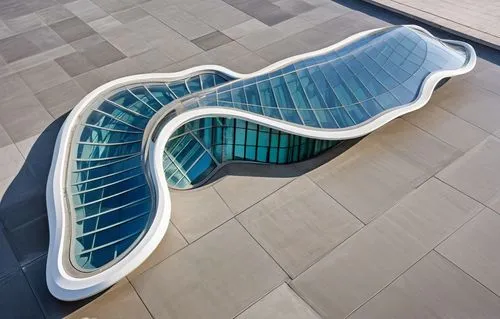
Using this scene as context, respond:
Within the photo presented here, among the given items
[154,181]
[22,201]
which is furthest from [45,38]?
[154,181]

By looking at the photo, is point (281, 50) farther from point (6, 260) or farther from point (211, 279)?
point (6, 260)

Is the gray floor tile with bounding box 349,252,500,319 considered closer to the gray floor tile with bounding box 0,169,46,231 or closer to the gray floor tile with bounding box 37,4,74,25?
the gray floor tile with bounding box 0,169,46,231

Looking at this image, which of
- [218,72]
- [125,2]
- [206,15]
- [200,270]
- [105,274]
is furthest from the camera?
[125,2]

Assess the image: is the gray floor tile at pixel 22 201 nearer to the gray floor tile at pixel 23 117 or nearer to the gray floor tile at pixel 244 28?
the gray floor tile at pixel 23 117

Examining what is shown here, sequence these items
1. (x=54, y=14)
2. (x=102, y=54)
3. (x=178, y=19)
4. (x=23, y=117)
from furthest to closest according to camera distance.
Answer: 1. (x=54, y=14)
2. (x=178, y=19)
3. (x=102, y=54)
4. (x=23, y=117)

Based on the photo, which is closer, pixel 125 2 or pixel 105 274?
pixel 105 274

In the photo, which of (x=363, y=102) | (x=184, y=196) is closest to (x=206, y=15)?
(x=363, y=102)

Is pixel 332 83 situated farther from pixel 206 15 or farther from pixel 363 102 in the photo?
pixel 206 15

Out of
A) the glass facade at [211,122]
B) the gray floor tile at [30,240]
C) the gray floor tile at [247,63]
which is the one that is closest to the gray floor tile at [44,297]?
the gray floor tile at [30,240]
